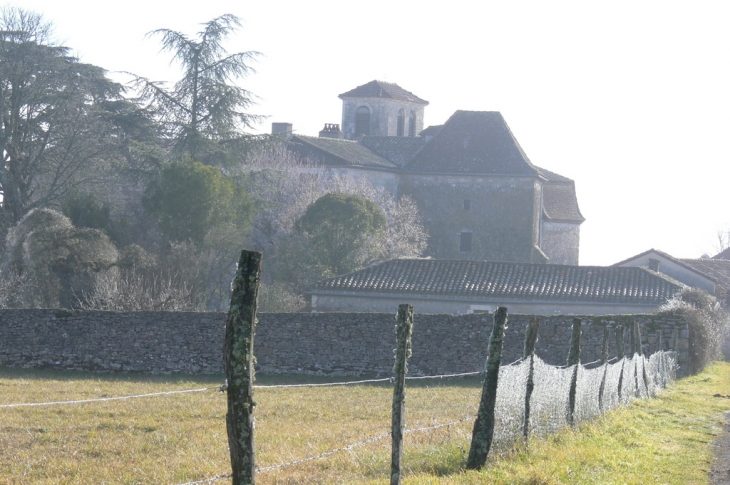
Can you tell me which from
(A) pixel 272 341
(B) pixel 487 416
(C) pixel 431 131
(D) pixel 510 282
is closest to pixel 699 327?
(D) pixel 510 282

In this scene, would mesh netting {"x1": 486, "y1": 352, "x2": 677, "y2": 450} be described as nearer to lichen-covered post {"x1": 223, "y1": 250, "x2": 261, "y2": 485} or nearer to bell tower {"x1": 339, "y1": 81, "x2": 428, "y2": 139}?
lichen-covered post {"x1": 223, "y1": 250, "x2": 261, "y2": 485}

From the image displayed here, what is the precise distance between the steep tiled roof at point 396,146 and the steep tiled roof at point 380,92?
32.4 feet

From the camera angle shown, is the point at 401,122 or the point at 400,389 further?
the point at 401,122

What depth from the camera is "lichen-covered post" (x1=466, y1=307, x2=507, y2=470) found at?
828 cm

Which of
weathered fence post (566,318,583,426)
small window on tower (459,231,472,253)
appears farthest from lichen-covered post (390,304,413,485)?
small window on tower (459,231,472,253)

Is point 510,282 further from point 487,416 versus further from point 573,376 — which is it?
point 487,416

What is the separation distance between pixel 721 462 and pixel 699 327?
1592cm

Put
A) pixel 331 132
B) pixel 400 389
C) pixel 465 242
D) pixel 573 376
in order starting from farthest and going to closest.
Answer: pixel 331 132 < pixel 465 242 < pixel 573 376 < pixel 400 389

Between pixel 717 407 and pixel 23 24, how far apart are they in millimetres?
32155

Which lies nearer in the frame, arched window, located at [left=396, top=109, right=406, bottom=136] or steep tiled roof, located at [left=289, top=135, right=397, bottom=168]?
steep tiled roof, located at [left=289, top=135, right=397, bottom=168]

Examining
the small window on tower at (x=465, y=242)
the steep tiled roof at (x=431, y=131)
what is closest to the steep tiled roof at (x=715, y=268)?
the small window on tower at (x=465, y=242)

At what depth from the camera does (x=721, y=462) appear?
10.0 metres

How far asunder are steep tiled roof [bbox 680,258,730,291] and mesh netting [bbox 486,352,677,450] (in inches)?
1463

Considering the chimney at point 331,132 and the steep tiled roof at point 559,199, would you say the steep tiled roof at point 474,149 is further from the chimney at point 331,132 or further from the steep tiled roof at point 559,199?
the chimney at point 331,132
